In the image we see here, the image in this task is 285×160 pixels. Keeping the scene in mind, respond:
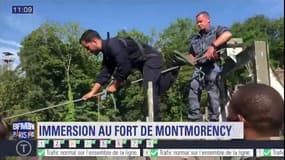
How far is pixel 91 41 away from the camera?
2.23m

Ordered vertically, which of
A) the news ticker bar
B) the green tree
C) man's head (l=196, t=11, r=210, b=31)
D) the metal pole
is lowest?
the news ticker bar

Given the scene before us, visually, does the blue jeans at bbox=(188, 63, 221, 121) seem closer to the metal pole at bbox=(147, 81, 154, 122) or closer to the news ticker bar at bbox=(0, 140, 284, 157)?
the metal pole at bbox=(147, 81, 154, 122)

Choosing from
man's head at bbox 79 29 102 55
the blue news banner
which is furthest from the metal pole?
the blue news banner

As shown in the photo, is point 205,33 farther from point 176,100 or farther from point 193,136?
point 193,136

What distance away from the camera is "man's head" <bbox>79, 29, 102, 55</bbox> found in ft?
7.31

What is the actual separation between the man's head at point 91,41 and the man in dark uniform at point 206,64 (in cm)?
54

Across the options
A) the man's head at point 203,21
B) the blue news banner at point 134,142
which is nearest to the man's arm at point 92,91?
the man's head at point 203,21

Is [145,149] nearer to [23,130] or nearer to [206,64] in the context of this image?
[23,130]

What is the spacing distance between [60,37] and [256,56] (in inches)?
45.9

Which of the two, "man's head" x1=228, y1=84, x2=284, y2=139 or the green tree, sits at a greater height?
the green tree

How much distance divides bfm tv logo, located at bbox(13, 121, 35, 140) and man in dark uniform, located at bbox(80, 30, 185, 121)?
602 millimetres

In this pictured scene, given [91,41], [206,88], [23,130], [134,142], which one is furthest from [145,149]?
[206,88]

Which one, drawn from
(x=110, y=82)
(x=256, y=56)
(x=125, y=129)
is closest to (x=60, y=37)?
(x=110, y=82)

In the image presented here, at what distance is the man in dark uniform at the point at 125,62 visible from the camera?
7.41 feet
